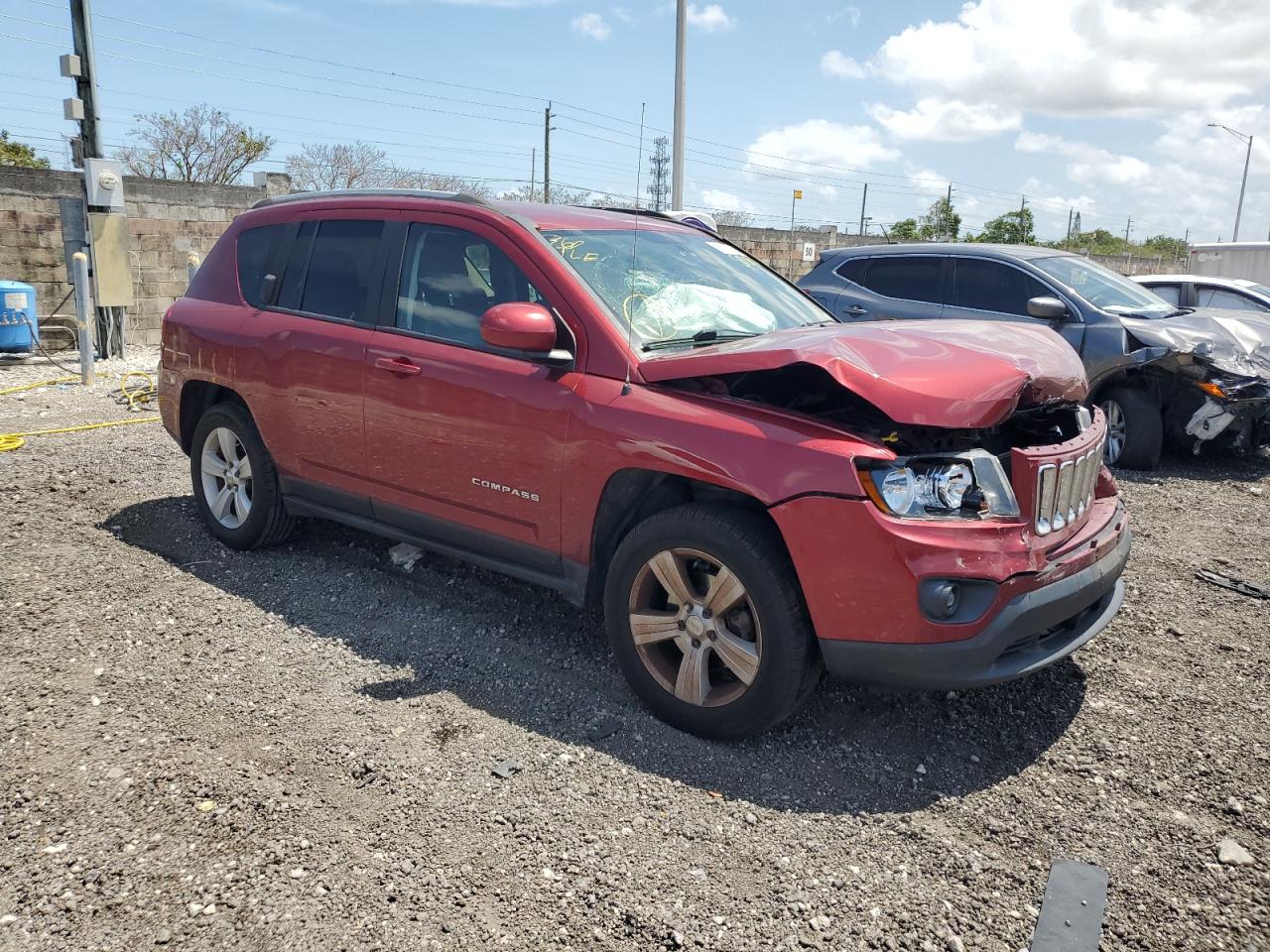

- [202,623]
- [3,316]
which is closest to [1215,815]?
[202,623]

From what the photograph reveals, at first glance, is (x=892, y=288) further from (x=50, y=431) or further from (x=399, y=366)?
(x=50, y=431)

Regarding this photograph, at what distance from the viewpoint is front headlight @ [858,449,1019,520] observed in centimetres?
307

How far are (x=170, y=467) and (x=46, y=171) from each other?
8.03 metres

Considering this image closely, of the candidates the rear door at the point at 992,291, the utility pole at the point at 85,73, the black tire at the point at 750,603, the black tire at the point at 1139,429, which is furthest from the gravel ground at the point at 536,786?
the utility pole at the point at 85,73

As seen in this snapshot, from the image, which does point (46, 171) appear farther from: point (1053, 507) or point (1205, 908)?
point (1205, 908)

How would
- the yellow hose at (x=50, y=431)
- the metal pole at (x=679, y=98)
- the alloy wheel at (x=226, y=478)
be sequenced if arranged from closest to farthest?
the alloy wheel at (x=226, y=478)
the yellow hose at (x=50, y=431)
the metal pole at (x=679, y=98)

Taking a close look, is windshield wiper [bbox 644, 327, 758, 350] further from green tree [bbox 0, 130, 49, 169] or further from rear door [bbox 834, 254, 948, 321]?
green tree [bbox 0, 130, 49, 169]

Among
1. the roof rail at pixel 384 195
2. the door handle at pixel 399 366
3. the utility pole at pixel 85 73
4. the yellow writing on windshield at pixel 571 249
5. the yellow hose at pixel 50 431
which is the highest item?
the utility pole at pixel 85 73

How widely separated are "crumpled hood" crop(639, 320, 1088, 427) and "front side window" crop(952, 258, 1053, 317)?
4867 millimetres

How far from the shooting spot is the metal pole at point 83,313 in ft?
34.4

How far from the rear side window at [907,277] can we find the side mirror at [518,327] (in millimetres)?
5939

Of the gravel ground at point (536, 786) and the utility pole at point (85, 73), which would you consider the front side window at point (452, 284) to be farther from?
the utility pole at point (85, 73)

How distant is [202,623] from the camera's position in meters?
4.42

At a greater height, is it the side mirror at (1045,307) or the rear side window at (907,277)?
the rear side window at (907,277)
